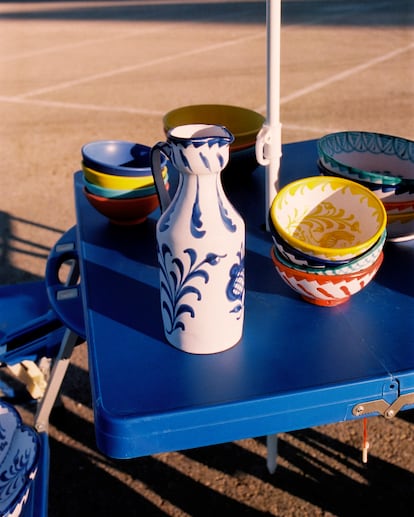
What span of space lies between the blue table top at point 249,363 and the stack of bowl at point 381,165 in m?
0.09

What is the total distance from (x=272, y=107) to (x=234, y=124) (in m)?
0.65

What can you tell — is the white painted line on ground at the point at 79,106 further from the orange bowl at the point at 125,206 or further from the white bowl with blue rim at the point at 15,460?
the white bowl with blue rim at the point at 15,460

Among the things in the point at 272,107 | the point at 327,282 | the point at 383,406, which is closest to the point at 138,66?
the point at 272,107

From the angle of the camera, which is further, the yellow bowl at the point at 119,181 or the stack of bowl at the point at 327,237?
the yellow bowl at the point at 119,181

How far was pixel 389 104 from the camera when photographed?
216 inches

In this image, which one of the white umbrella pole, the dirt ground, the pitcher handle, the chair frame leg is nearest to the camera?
the pitcher handle

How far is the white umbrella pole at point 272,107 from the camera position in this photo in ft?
4.02

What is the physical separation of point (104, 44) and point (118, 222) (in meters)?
8.10

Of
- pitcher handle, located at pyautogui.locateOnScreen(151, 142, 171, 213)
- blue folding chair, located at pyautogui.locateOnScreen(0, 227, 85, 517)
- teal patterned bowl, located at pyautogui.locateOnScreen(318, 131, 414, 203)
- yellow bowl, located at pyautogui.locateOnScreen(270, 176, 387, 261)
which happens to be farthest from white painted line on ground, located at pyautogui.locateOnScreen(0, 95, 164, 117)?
pitcher handle, located at pyautogui.locateOnScreen(151, 142, 171, 213)

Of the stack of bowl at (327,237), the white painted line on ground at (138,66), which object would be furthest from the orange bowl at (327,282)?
the white painted line on ground at (138,66)

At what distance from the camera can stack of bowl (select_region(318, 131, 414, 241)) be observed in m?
1.30

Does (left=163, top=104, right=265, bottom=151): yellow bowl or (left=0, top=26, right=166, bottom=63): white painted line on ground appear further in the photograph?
(left=0, top=26, right=166, bottom=63): white painted line on ground

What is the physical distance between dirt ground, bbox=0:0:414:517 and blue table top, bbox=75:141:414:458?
0.88 metres

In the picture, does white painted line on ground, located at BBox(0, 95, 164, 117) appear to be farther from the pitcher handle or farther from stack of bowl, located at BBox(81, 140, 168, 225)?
the pitcher handle
